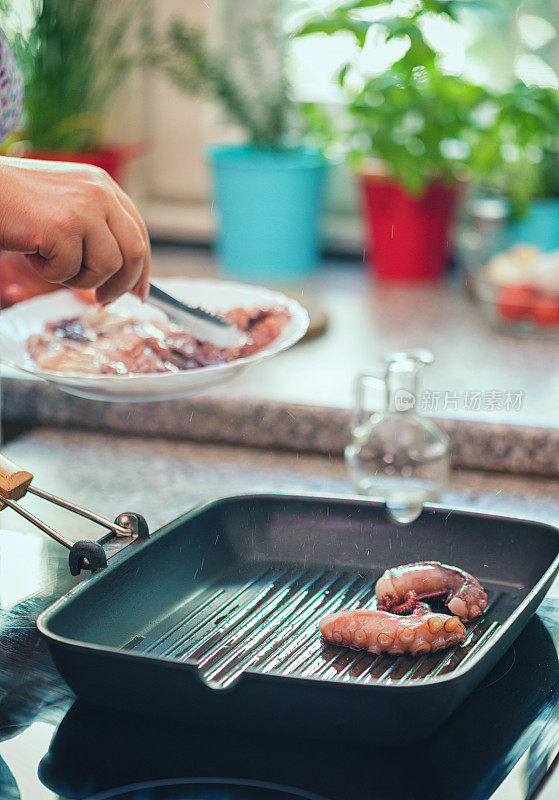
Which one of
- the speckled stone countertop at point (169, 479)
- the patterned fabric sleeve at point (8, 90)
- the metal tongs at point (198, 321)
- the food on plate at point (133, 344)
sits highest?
the patterned fabric sleeve at point (8, 90)

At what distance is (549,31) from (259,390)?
0.87 m

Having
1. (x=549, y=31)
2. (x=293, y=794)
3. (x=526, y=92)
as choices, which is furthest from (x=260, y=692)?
(x=549, y=31)

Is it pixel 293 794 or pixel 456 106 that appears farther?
pixel 456 106

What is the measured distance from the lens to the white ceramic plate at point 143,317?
1029 millimetres

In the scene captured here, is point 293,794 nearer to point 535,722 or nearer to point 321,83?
point 535,722

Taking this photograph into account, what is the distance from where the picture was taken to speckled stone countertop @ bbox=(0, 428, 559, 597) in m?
1.15

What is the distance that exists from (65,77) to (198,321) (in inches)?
40.9

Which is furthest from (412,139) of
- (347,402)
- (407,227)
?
(347,402)

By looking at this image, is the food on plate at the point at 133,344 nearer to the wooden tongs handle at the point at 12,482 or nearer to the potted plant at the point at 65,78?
the wooden tongs handle at the point at 12,482

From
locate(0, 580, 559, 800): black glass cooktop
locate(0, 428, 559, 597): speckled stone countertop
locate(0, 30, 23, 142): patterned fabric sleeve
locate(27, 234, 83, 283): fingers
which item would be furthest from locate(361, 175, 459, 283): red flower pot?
locate(0, 580, 559, 800): black glass cooktop

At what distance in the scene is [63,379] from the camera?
3.37 ft

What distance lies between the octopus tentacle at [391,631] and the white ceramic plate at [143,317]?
0.32 metres

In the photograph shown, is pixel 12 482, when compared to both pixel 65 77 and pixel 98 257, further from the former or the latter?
pixel 65 77

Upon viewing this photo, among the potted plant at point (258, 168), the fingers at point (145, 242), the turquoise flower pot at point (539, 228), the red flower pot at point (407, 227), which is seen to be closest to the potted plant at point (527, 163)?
the turquoise flower pot at point (539, 228)
